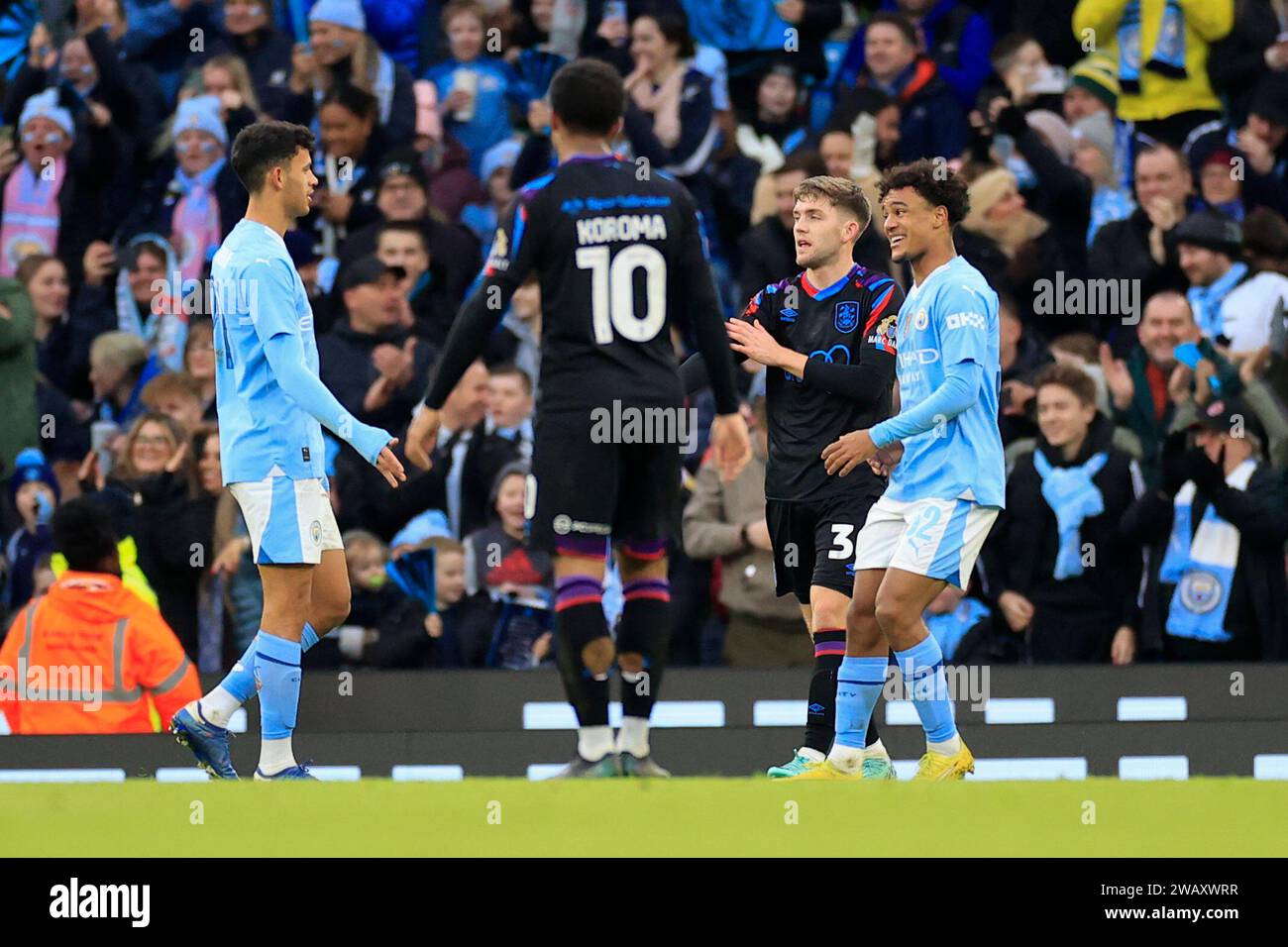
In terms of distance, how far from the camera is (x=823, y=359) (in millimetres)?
7621

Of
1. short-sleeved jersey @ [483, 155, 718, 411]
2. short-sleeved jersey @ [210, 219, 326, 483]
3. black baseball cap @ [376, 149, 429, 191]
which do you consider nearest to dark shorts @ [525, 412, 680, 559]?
short-sleeved jersey @ [483, 155, 718, 411]

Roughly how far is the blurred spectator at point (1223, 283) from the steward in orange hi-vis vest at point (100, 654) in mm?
5572

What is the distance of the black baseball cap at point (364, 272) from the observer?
11.5 metres

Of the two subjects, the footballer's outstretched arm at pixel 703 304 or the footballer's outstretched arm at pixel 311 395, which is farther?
the footballer's outstretched arm at pixel 703 304

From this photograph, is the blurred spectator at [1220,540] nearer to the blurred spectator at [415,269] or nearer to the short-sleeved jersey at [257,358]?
the blurred spectator at [415,269]

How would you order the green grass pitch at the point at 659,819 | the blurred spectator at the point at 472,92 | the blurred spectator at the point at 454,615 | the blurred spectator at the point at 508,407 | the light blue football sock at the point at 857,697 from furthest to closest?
1. the blurred spectator at the point at 472,92
2. the blurred spectator at the point at 508,407
3. the blurred spectator at the point at 454,615
4. the light blue football sock at the point at 857,697
5. the green grass pitch at the point at 659,819

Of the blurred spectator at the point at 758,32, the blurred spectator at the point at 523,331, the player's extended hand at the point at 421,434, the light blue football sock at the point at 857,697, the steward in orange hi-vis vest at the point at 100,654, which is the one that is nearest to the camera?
the player's extended hand at the point at 421,434

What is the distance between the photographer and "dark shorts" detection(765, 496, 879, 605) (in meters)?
7.55

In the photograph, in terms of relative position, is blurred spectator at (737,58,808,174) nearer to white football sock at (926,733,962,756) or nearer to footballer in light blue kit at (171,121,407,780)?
footballer in light blue kit at (171,121,407,780)

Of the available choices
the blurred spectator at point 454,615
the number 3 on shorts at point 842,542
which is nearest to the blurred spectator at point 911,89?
the blurred spectator at point 454,615

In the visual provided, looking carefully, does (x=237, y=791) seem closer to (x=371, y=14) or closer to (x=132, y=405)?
(x=132, y=405)

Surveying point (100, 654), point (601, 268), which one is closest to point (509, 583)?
point (100, 654)

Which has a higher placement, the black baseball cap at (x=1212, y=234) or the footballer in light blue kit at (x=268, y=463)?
the black baseball cap at (x=1212, y=234)

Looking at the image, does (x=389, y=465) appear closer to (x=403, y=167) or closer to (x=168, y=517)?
(x=168, y=517)
